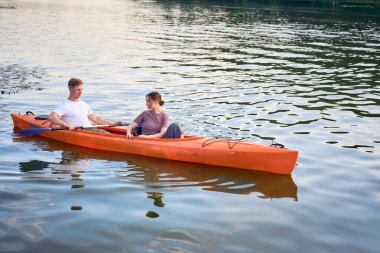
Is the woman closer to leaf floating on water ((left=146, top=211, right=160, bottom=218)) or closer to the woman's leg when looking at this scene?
the woman's leg

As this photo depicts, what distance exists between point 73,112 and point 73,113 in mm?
26

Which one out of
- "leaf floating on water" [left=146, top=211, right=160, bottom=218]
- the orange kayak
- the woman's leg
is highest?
the woman's leg

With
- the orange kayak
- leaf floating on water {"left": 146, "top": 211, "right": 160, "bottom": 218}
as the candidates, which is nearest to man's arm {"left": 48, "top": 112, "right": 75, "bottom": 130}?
the orange kayak

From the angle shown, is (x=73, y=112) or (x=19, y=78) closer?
(x=73, y=112)

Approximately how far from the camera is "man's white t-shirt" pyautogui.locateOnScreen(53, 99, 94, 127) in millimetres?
10898

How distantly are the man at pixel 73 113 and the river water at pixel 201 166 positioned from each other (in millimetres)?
582

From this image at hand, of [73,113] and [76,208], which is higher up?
[73,113]

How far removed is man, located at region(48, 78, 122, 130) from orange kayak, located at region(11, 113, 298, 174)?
0.23m

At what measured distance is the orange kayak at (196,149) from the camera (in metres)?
9.32

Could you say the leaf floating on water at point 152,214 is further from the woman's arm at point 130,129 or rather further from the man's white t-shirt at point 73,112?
the man's white t-shirt at point 73,112

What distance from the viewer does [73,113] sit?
11.0m

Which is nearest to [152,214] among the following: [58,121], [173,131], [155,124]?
[173,131]

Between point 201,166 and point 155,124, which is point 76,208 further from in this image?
point 155,124

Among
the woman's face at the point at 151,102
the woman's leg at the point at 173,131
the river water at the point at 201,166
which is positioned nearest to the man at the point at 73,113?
the river water at the point at 201,166
